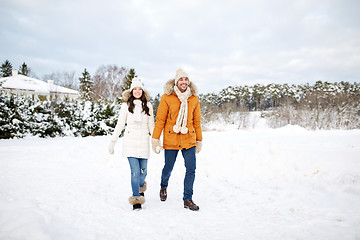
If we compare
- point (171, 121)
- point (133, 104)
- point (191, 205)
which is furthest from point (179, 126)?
point (191, 205)

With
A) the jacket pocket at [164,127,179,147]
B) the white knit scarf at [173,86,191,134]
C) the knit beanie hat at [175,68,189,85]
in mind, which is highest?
the knit beanie hat at [175,68,189,85]

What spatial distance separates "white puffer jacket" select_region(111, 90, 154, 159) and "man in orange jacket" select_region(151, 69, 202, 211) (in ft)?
0.56

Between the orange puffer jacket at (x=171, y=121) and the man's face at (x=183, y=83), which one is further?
the man's face at (x=183, y=83)

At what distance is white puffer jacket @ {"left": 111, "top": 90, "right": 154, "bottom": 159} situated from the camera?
3.59m

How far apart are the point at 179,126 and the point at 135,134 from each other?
761 mm

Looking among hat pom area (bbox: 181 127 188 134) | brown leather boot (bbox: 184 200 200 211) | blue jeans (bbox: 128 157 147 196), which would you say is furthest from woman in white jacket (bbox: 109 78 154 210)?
brown leather boot (bbox: 184 200 200 211)

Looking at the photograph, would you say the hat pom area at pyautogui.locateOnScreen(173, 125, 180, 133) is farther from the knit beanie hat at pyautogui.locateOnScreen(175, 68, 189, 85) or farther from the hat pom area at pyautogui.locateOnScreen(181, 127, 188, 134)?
the knit beanie hat at pyautogui.locateOnScreen(175, 68, 189, 85)

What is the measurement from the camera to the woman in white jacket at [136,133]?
356 centimetres

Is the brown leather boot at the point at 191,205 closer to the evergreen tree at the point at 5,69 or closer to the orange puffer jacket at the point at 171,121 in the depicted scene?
the orange puffer jacket at the point at 171,121

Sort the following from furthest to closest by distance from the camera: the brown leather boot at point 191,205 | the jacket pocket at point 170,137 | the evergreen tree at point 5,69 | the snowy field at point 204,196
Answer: the evergreen tree at point 5,69
the jacket pocket at point 170,137
the brown leather boot at point 191,205
the snowy field at point 204,196

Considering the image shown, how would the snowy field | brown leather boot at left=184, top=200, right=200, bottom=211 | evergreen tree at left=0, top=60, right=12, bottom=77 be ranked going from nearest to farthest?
the snowy field, brown leather boot at left=184, top=200, right=200, bottom=211, evergreen tree at left=0, top=60, right=12, bottom=77

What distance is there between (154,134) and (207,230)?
66.0 inches

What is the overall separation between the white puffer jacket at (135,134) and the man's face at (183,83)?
0.66 meters

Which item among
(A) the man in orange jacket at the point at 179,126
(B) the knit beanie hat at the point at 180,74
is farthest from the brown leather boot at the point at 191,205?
(B) the knit beanie hat at the point at 180,74
